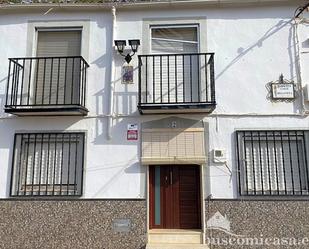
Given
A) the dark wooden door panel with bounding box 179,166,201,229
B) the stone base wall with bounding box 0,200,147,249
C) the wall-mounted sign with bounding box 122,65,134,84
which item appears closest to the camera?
the stone base wall with bounding box 0,200,147,249

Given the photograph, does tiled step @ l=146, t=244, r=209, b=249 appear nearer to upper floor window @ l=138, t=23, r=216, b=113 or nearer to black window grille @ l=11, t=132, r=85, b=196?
black window grille @ l=11, t=132, r=85, b=196

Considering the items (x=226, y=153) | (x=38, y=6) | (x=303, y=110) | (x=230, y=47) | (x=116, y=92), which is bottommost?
(x=226, y=153)

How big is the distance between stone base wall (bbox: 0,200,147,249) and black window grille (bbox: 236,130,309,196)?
2.20 metres

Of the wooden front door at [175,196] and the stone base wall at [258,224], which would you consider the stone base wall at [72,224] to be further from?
the stone base wall at [258,224]

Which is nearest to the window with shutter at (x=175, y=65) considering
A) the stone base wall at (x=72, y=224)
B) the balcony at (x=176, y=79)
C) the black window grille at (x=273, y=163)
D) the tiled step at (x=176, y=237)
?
the balcony at (x=176, y=79)

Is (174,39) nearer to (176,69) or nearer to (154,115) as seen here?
(176,69)

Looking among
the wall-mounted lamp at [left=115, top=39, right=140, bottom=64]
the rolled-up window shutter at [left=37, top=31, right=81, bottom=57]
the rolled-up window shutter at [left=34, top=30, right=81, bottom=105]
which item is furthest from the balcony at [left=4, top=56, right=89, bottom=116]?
the wall-mounted lamp at [left=115, top=39, right=140, bottom=64]

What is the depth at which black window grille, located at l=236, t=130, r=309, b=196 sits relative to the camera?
6.54 meters

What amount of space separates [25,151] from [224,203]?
13.9ft

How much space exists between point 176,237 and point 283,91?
144 inches

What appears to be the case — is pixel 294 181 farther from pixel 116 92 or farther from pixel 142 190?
pixel 116 92

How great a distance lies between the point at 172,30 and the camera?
732cm

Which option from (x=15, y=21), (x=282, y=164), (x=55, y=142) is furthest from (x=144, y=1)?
(x=282, y=164)

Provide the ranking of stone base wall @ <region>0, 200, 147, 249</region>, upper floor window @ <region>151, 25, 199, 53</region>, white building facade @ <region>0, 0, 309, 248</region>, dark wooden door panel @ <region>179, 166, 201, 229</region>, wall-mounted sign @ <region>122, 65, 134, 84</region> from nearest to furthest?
stone base wall @ <region>0, 200, 147, 249</region>
white building facade @ <region>0, 0, 309, 248</region>
dark wooden door panel @ <region>179, 166, 201, 229</region>
wall-mounted sign @ <region>122, 65, 134, 84</region>
upper floor window @ <region>151, 25, 199, 53</region>
